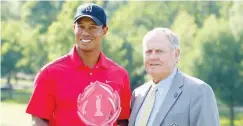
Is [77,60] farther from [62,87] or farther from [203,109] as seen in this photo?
[203,109]

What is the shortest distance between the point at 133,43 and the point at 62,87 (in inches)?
1020

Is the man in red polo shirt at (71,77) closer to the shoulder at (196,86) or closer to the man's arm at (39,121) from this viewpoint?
the man's arm at (39,121)

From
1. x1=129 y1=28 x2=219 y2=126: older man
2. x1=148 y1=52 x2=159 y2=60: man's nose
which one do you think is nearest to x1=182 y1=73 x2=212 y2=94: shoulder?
x1=129 y1=28 x2=219 y2=126: older man

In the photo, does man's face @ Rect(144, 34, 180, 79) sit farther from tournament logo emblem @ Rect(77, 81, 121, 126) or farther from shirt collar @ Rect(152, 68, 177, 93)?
tournament logo emblem @ Rect(77, 81, 121, 126)

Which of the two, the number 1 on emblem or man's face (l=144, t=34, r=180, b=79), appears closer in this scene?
man's face (l=144, t=34, r=180, b=79)

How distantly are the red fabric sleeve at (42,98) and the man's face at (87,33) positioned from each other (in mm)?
361

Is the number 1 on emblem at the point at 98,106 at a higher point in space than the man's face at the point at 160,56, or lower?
lower

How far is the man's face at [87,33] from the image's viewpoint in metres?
3.99

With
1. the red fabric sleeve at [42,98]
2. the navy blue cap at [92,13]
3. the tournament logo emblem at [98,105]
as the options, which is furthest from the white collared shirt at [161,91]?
the red fabric sleeve at [42,98]

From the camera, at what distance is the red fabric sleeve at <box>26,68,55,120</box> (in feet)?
12.8

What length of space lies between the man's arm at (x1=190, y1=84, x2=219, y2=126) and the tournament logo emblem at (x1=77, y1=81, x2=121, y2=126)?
0.72 m

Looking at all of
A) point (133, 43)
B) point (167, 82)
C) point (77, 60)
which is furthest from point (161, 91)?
point (133, 43)

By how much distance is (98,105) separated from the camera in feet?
13.5

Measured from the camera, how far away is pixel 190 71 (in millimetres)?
26016
